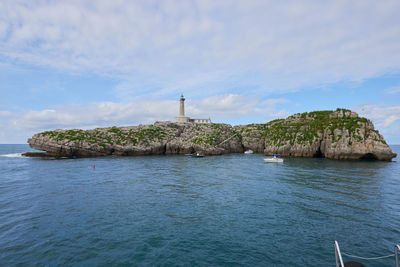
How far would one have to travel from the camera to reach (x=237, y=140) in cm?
10488

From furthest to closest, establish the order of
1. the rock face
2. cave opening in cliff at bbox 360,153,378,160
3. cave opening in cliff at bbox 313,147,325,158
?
cave opening in cliff at bbox 313,147,325,158 < the rock face < cave opening in cliff at bbox 360,153,378,160

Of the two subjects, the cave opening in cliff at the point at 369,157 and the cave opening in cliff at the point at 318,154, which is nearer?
the cave opening in cliff at the point at 369,157

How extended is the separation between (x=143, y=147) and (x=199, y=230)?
248 ft

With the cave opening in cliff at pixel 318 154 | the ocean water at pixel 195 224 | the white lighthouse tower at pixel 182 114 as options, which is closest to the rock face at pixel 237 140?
the cave opening in cliff at pixel 318 154

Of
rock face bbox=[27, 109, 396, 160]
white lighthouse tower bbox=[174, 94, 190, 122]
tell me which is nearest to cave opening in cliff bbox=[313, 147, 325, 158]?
rock face bbox=[27, 109, 396, 160]

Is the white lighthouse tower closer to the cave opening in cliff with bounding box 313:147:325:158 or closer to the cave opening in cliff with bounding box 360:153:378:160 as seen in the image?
the cave opening in cliff with bounding box 313:147:325:158

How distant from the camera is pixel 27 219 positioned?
19.0 m

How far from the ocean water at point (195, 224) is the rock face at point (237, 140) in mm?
42141

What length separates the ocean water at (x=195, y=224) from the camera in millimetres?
13258

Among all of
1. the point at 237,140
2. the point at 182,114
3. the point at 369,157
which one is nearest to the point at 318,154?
the point at 369,157

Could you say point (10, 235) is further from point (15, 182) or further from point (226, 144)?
point (226, 144)

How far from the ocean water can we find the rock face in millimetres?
42141

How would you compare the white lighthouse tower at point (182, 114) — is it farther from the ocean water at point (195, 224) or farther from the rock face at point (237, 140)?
the ocean water at point (195, 224)

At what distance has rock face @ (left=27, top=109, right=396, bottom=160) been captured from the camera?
6700cm
